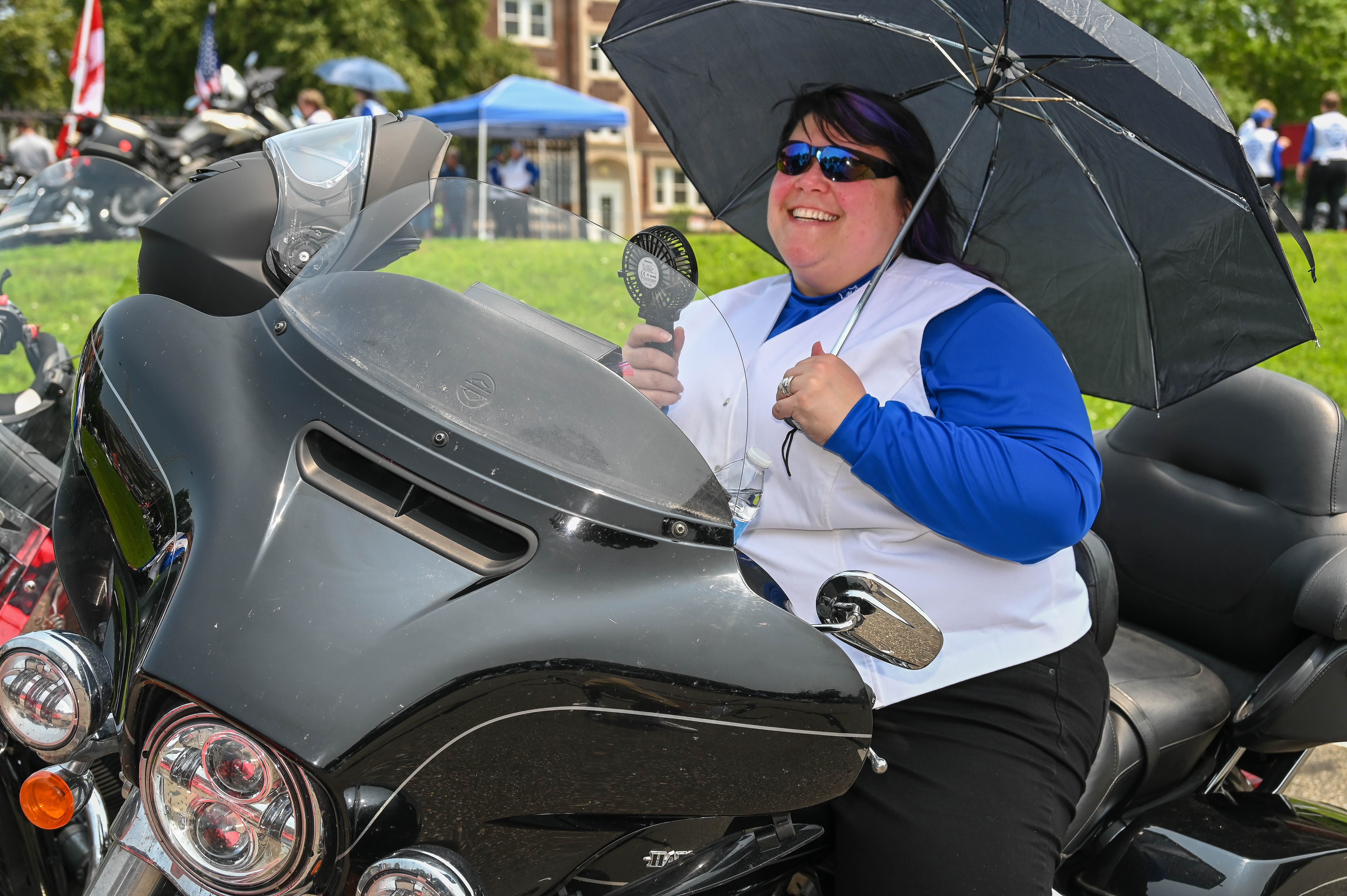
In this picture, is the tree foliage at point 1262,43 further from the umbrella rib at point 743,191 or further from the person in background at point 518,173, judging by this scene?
the umbrella rib at point 743,191

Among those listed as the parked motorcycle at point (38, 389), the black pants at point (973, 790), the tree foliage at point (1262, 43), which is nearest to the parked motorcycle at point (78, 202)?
the parked motorcycle at point (38, 389)

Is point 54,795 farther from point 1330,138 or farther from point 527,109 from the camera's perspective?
point 527,109

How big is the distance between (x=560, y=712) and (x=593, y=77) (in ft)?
141

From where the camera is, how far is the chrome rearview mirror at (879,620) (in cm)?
128

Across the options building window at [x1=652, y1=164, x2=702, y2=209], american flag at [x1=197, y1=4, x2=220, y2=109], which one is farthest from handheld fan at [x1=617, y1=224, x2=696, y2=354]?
building window at [x1=652, y1=164, x2=702, y2=209]

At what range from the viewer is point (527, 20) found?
137 ft

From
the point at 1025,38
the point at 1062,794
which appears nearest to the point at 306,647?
the point at 1062,794

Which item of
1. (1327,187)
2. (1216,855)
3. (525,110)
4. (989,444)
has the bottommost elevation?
(525,110)

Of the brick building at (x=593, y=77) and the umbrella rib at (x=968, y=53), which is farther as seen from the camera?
the brick building at (x=593, y=77)

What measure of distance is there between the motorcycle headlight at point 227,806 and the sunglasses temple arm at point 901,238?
3.77 feet

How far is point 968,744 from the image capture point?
5.98ft

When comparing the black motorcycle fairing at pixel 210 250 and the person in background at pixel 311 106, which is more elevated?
the black motorcycle fairing at pixel 210 250

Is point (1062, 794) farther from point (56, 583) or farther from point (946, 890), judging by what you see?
point (56, 583)

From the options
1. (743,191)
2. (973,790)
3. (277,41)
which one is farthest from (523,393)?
(277,41)
